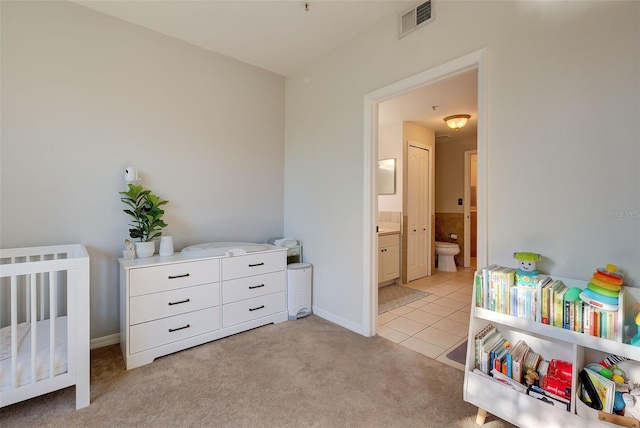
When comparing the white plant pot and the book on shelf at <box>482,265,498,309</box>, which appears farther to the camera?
the white plant pot

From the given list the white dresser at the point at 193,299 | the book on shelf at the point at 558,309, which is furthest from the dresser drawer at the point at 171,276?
the book on shelf at the point at 558,309

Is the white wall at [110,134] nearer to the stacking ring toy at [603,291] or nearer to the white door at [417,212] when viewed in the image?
the white door at [417,212]

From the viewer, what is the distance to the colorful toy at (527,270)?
1390 millimetres

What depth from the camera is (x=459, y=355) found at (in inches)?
84.4

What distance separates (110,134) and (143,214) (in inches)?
27.1

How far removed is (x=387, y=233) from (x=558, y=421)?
2814 millimetres

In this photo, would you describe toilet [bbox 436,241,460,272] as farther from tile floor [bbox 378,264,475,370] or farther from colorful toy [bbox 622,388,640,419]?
colorful toy [bbox 622,388,640,419]

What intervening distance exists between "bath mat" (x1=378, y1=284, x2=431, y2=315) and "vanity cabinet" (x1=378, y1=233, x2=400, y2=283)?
0.15 meters

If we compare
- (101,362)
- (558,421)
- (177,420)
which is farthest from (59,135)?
(558,421)

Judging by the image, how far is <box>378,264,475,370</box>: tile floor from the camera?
2.30 meters

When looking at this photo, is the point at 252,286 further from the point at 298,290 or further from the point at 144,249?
the point at 144,249

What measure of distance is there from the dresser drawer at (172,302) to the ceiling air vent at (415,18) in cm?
246

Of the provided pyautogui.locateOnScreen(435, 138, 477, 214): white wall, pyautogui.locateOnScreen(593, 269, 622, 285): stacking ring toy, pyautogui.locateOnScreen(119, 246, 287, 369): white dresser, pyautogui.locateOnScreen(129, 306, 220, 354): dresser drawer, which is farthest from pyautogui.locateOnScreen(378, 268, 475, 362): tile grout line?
pyautogui.locateOnScreen(435, 138, 477, 214): white wall

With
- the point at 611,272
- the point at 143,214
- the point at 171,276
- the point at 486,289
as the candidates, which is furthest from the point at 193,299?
the point at 611,272
